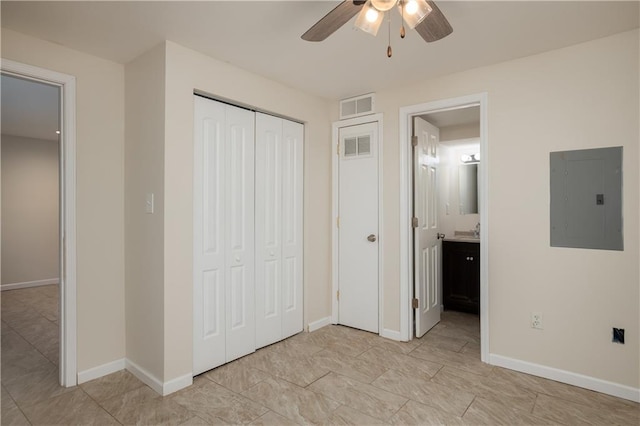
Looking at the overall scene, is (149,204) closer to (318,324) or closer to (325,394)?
(325,394)

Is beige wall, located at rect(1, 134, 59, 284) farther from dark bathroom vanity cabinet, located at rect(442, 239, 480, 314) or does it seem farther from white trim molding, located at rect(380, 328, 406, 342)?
dark bathroom vanity cabinet, located at rect(442, 239, 480, 314)

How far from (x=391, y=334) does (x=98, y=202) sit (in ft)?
9.33

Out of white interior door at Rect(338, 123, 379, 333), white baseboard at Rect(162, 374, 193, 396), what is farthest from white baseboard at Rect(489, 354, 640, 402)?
white baseboard at Rect(162, 374, 193, 396)

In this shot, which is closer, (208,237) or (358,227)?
(208,237)

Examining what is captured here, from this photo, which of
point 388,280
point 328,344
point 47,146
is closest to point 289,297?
point 328,344

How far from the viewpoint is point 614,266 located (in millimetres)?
2402

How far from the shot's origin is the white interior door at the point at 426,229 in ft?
11.4

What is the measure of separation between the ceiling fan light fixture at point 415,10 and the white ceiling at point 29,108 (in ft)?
9.23

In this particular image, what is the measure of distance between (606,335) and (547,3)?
2209 millimetres

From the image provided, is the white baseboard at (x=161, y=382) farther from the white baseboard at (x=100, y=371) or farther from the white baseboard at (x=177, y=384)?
the white baseboard at (x=100, y=371)

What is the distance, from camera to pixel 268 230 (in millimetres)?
3277

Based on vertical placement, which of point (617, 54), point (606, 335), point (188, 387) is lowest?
point (188, 387)

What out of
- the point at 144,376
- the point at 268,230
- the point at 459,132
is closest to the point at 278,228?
the point at 268,230

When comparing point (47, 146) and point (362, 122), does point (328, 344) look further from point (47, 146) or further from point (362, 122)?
point (47, 146)
